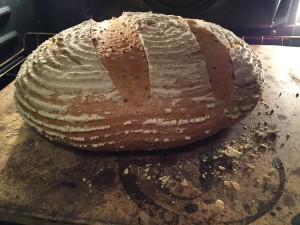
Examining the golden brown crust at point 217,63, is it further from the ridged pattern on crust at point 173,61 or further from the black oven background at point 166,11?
the black oven background at point 166,11

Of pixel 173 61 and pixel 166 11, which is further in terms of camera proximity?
pixel 166 11

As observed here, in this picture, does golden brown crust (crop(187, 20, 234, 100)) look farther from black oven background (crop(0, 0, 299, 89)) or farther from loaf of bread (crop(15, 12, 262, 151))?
black oven background (crop(0, 0, 299, 89))

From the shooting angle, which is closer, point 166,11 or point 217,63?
point 217,63

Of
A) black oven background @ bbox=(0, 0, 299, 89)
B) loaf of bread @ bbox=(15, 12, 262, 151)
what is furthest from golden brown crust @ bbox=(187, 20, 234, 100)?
black oven background @ bbox=(0, 0, 299, 89)

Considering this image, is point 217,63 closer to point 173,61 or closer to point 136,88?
point 173,61

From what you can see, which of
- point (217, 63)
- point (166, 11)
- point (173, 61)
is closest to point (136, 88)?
point (173, 61)

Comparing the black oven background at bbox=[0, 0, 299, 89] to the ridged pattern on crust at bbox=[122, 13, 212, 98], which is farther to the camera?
the black oven background at bbox=[0, 0, 299, 89]
